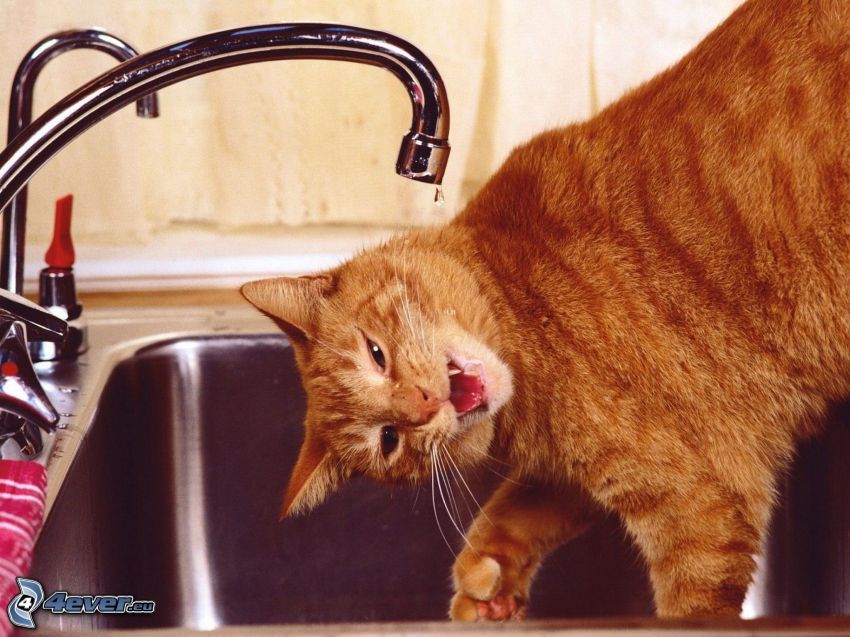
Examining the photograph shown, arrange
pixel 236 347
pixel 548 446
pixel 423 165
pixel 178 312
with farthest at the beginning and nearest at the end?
pixel 178 312 < pixel 236 347 < pixel 548 446 < pixel 423 165

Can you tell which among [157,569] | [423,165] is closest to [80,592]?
[157,569]

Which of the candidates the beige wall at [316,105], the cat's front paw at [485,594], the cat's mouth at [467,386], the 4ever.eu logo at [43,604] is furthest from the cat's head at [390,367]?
the beige wall at [316,105]

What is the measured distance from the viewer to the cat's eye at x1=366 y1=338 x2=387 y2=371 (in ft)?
3.54

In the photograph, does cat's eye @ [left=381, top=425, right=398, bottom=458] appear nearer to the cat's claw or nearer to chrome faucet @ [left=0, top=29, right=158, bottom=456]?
the cat's claw

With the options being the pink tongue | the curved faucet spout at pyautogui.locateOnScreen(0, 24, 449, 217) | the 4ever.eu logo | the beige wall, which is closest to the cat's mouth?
the pink tongue

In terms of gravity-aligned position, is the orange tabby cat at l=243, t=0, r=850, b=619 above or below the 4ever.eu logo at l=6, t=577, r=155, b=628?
above

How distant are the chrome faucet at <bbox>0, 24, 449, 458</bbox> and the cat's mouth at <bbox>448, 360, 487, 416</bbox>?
262 mm

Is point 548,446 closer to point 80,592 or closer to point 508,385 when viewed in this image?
point 508,385

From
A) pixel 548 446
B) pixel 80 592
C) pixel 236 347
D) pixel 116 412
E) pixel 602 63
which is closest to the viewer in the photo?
pixel 80 592

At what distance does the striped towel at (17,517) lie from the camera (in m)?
0.72

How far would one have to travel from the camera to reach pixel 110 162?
1.68 meters

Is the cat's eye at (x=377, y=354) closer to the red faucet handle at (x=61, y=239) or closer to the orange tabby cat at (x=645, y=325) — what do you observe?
the orange tabby cat at (x=645, y=325)

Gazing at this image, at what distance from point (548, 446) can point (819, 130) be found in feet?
1.41

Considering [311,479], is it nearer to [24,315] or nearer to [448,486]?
[448,486]
